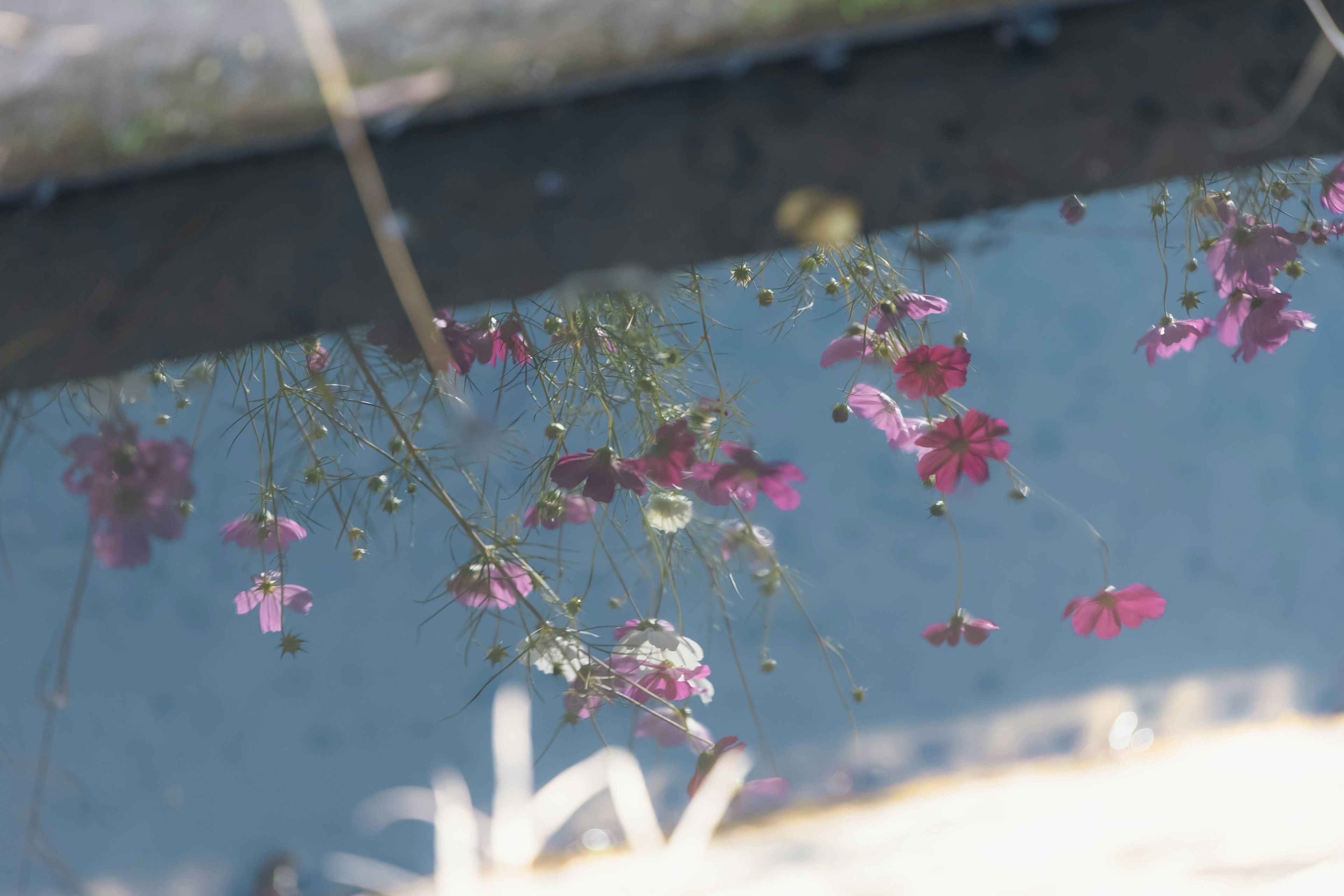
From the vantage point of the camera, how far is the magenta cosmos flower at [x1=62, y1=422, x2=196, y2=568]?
1.99ft

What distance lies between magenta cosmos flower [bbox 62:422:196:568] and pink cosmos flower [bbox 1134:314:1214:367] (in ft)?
2.92

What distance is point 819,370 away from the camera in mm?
1037

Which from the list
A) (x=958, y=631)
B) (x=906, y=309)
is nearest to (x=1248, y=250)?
(x=906, y=309)

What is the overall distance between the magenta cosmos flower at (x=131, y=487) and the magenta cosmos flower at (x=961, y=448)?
1.94 feet

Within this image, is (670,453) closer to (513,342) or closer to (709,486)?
(709,486)

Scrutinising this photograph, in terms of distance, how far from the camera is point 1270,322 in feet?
2.29

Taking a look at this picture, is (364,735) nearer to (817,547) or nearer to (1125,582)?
(817,547)

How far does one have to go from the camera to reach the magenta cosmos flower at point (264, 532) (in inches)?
27.6

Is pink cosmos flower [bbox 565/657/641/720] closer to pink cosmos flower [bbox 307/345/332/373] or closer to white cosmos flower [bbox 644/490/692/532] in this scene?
white cosmos flower [bbox 644/490/692/532]

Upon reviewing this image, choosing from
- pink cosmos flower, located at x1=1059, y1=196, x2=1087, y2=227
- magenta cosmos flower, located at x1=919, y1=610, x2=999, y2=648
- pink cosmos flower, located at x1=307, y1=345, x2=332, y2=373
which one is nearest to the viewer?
pink cosmos flower, located at x1=307, y1=345, x2=332, y2=373

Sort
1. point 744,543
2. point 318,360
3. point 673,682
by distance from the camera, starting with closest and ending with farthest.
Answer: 1. point 318,360
2. point 673,682
3. point 744,543

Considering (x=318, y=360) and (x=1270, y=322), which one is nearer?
(x=318, y=360)

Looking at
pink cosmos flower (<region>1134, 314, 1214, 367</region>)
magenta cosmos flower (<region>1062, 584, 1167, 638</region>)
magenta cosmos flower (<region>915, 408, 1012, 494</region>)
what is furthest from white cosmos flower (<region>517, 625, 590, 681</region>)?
pink cosmos flower (<region>1134, 314, 1214, 367</region>)

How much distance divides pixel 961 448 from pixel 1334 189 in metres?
0.43
